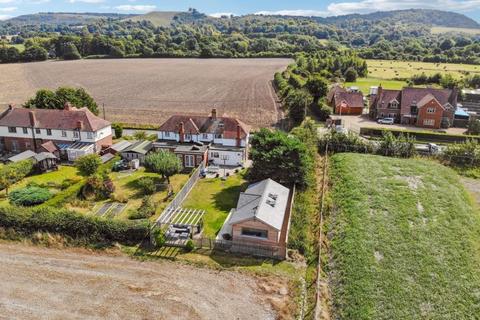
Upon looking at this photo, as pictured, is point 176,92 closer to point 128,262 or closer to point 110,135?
point 110,135

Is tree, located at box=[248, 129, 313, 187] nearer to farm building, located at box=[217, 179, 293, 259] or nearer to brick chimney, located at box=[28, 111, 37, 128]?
farm building, located at box=[217, 179, 293, 259]

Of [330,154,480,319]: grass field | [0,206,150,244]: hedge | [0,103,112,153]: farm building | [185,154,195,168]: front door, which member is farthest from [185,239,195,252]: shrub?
[0,103,112,153]: farm building

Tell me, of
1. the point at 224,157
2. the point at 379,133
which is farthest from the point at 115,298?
the point at 379,133

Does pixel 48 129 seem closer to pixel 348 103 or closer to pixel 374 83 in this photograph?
pixel 348 103

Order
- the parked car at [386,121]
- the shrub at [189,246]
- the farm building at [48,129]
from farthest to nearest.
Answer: the parked car at [386,121] → the farm building at [48,129] → the shrub at [189,246]

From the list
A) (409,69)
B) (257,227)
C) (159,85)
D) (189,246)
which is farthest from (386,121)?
(409,69)

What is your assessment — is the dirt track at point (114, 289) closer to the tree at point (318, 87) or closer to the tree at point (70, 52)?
the tree at point (318, 87)

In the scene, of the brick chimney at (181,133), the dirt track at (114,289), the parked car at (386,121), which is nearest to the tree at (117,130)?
the brick chimney at (181,133)

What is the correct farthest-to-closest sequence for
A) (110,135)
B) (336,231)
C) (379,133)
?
(379,133) < (110,135) < (336,231)
